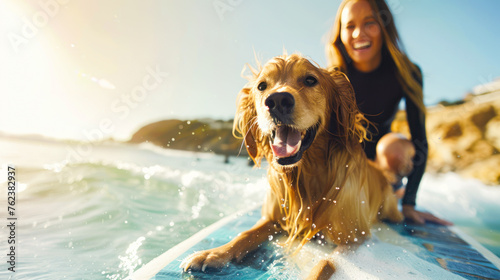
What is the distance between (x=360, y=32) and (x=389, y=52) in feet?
1.63

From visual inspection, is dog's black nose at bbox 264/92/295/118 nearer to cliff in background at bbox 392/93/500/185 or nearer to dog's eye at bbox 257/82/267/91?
dog's eye at bbox 257/82/267/91

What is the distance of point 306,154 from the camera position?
198 centimetres

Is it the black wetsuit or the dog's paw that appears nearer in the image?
the dog's paw

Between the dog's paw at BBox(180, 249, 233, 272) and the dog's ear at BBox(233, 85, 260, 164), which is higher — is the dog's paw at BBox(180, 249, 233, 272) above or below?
below

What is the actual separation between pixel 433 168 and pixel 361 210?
1381cm

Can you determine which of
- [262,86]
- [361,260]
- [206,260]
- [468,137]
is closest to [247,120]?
[262,86]

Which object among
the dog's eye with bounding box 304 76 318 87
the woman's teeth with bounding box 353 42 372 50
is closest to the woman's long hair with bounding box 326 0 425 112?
the woman's teeth with bounding box 353 42 372 50

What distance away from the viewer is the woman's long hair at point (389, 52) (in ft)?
8.71

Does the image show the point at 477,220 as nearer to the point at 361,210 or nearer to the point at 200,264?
the point at 361,210

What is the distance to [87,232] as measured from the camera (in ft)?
8.60

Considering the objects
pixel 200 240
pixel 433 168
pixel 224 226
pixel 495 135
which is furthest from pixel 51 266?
pixel 495 135

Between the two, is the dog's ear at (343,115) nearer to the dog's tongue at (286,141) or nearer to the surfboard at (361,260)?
the dog's tongue at (286,141)

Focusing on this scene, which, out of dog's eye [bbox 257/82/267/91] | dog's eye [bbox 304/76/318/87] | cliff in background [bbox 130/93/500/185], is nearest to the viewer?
dog's eye [bbox 304/76/318/87]

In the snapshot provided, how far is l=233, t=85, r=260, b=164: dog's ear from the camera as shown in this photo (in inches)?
83.6
